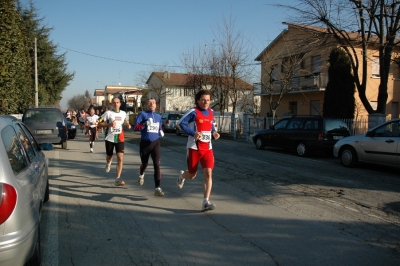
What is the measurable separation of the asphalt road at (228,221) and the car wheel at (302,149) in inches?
172

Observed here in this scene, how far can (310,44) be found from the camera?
17109 mm

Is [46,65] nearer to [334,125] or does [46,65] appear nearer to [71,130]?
[71,130]

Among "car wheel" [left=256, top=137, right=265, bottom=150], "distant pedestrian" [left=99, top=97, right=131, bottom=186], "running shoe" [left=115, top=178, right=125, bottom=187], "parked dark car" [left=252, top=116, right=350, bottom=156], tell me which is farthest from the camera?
"car wheel" [left=256, top=137, right=265, bottom=150]

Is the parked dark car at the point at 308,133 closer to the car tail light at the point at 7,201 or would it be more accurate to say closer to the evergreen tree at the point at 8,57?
the evergreen tree at the point at 8,57

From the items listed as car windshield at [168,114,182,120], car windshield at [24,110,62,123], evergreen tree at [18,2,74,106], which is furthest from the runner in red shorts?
evergreen tree at [18,2,74,106]

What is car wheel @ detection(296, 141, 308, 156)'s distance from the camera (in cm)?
1330

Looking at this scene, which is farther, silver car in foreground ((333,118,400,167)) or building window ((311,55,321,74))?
building window ((311,55,321,74))

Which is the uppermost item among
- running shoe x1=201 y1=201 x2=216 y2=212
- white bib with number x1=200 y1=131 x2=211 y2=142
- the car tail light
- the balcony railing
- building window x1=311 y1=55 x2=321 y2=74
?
building window x1=311 y1=55 x2=321 y2=74

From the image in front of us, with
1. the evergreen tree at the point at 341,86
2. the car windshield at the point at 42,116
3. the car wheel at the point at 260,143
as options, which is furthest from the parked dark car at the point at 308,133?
the car windshield at the point at 42,116

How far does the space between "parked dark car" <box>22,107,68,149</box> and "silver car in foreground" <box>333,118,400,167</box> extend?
33.3ft

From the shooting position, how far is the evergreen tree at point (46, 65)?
111 ft

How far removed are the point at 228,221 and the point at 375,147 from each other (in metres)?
6.32

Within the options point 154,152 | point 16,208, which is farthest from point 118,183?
point 16,208

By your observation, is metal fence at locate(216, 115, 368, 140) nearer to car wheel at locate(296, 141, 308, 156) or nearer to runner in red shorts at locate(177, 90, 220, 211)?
car wheel at locate(296, 141, 308, 156)
